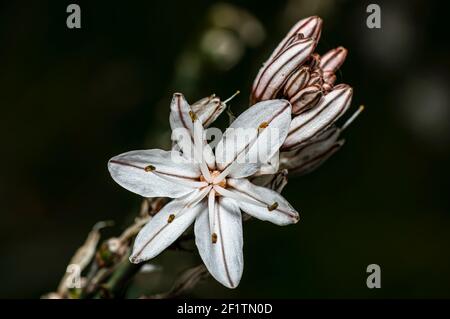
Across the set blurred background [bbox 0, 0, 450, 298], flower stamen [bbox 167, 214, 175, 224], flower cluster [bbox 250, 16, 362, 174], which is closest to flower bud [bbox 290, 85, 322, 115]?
flower cluster [bbox 250, 16, 362, 174]

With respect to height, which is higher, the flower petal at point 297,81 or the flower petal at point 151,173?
the flower petal at point 297,81

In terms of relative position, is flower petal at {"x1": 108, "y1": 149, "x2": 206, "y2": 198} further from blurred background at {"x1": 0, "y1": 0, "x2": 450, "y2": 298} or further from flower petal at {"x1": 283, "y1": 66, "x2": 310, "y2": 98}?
blurred background at {"x1": 0, "y1": 0, "x2": 450, "y2": 298}

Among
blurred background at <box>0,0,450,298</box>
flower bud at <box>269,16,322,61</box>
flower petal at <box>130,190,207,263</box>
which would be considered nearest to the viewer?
flower petal at <box>130,190,207,263</box>

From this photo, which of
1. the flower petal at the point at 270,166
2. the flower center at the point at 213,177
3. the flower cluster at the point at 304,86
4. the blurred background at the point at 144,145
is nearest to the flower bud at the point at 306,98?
the flower cluster at the point at 304,86

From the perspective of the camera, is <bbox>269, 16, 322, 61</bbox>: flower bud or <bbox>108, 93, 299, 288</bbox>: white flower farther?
<bbox>269, 16, 322, 61</bbox>: flower bud

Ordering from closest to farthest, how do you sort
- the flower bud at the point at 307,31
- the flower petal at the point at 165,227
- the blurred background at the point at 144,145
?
the flower petal at the point at 165,227
the flower bud at the point at 307,31
the blurred background at the point at 144,145

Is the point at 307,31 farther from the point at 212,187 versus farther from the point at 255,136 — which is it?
the point at 212,187

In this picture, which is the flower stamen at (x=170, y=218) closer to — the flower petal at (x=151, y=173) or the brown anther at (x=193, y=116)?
the flower petal at (x=151, y=173)

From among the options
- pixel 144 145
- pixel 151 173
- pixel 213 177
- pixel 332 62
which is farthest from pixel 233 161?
pixel 144 145
